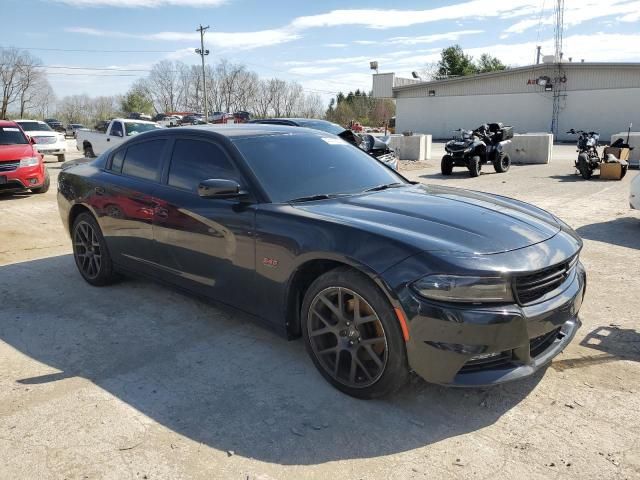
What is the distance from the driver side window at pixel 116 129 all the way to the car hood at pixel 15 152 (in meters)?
6.07

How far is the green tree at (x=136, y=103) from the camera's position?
81750 mm

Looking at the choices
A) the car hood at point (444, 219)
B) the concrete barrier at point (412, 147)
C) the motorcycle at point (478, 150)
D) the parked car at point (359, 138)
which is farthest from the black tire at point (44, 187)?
the concrete barrier at point (412, 147)

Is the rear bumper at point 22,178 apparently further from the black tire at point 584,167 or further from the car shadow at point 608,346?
the black tire at point 584,167

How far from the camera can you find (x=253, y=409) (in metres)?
3.02

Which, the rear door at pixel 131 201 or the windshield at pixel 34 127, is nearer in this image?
the rear door at pixel 131 201

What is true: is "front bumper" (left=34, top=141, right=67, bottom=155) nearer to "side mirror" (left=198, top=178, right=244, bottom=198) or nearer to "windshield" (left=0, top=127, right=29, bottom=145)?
"windshield" (left=0, top=127, right=29, bottom=145)

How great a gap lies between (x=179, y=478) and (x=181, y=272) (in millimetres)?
1921

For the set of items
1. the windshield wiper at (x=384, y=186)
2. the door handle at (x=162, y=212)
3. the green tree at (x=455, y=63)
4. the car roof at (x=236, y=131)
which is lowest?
the door handle at (x=162, y=212)

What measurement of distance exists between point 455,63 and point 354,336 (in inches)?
2585

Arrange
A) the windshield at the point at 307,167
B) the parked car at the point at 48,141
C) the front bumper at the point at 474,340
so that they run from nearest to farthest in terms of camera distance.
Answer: the front bumper at the point at 474,340 → the windshield at the point at 307,167 → the parked car at the point at 48,141

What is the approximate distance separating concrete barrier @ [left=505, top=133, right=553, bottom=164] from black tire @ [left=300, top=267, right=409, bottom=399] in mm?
16926

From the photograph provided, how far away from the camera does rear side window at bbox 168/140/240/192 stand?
12.7 feet

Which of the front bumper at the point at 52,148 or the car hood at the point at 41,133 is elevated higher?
the car hood at the point at 41,133

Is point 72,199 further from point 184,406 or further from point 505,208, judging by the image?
→ point 505,208
